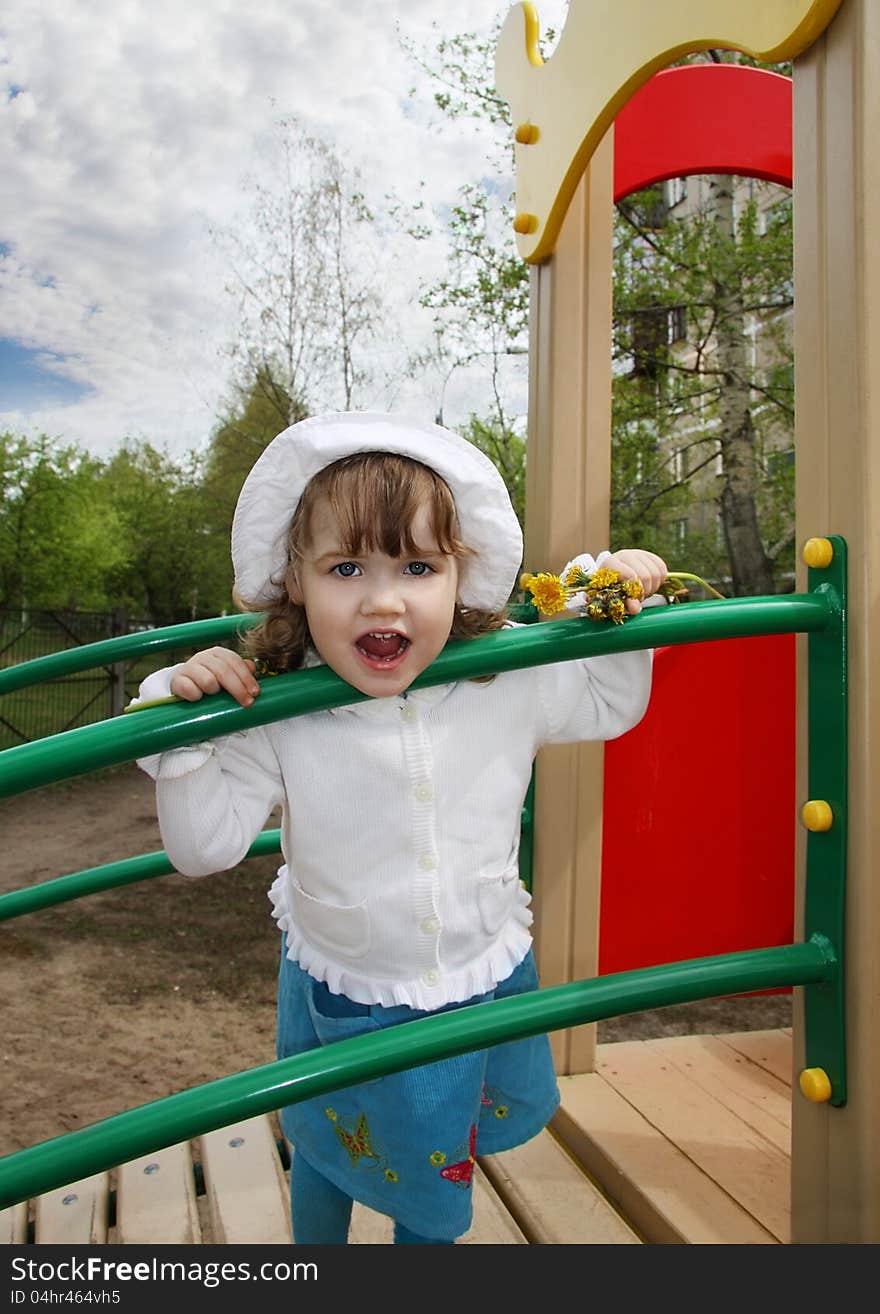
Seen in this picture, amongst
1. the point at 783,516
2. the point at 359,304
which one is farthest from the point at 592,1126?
the point at 359,304

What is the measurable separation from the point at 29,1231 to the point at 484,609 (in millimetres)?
1343

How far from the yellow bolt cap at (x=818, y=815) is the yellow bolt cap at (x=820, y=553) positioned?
0.29 m

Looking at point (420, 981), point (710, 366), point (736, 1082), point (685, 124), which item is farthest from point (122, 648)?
point (710, 366)

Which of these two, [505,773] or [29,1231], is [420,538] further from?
[29,1231]

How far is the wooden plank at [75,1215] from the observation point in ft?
5.45

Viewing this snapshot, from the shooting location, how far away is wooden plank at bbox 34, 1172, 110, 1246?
5.45 ft

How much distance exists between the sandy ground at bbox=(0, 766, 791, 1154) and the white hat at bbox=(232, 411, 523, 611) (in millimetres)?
2107

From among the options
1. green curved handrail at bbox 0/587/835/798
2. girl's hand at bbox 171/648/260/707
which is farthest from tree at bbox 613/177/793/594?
girl's hand at bbox 171/648/260/707

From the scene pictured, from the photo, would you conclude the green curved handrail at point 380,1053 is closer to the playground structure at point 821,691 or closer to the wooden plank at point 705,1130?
the playground structure at point 821,691

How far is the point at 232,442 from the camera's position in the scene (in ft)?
37.5

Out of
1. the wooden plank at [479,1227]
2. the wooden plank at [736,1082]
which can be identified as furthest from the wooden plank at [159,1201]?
the wooden plank at [736,1082]

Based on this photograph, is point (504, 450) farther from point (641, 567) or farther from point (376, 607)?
point (376, 607)

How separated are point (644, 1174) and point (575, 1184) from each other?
13cm

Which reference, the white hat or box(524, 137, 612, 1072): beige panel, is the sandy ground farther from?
the white hat
